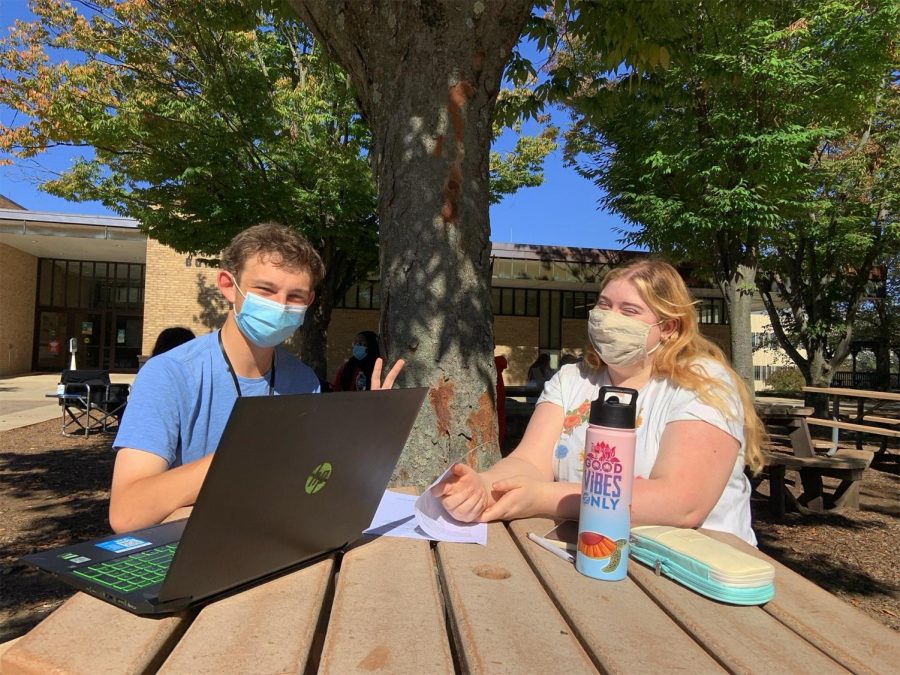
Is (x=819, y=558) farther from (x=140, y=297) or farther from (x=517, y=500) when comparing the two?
(x=140, y=297)

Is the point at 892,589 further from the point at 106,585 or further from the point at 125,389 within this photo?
the point at 125,389

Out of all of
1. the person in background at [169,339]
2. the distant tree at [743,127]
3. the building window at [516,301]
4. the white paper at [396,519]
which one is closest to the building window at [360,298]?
the building window at [516,301]

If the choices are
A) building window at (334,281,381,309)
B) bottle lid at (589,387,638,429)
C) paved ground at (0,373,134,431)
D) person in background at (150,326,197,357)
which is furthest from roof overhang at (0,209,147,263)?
bottle lid at (589,387,638,429)

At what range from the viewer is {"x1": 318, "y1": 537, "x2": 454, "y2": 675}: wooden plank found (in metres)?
0.98

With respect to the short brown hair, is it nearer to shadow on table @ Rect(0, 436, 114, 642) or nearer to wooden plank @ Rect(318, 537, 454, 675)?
wooden plank @ Rect(318, 537, 454, 675)

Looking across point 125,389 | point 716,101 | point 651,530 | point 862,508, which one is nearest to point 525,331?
point 716,101

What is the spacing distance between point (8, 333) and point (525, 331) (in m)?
18.7

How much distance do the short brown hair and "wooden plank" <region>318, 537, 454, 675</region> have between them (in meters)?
1.01

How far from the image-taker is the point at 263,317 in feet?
6.71

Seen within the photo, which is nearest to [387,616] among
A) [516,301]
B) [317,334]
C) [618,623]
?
[618,623]

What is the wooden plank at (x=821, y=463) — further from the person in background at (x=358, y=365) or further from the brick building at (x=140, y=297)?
the brick building at (x=140, y=297)

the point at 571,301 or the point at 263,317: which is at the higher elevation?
the point at 571,301

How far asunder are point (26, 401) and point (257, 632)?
16801 mm

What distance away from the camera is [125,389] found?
1042cm
